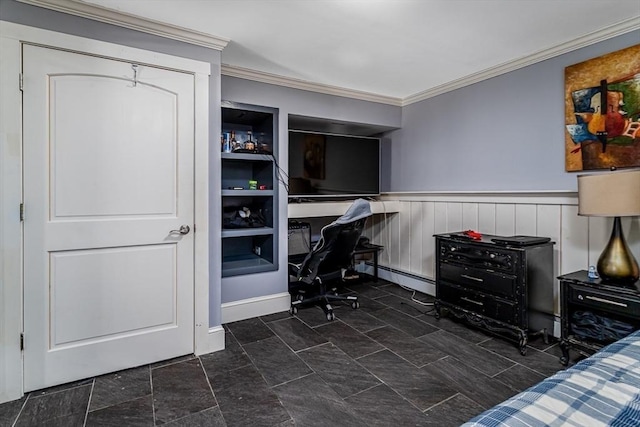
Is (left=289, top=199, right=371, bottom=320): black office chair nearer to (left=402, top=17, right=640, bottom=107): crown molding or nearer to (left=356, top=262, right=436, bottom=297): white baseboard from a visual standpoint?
(left=356, top=262, right=436, bottom=297): white baseboard

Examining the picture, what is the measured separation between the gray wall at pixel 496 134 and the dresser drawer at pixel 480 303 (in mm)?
1020

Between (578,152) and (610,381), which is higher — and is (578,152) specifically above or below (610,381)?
above

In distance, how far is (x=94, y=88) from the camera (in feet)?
6.70

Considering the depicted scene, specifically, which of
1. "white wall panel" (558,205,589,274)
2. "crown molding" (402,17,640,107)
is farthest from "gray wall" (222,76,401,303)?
"white wall panel" (558,205,589,274)

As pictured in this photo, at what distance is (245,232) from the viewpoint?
3102 mm

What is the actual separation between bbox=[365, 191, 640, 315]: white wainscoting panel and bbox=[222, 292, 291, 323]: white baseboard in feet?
5.38

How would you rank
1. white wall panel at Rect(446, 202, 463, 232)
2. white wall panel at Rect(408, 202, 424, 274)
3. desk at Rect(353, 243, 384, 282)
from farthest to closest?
desk at Rect(353, 243, 384, 282) → white wall panel at Rect(408, 202, 424, 274) → white wall panel at Rect(446, 202, 463, 232)

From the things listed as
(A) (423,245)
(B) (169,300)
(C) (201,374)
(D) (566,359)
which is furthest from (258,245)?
(D) (566,359)

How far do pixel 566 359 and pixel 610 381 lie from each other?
159 centimetres

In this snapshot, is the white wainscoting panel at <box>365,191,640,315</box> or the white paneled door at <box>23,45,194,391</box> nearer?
the white paneled door at <box>23,45,194,391</box>

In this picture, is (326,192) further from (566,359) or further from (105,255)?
(566,359)

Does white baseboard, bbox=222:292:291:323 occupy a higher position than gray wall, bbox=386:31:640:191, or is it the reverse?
gray wall, bbox=386:31:640:191

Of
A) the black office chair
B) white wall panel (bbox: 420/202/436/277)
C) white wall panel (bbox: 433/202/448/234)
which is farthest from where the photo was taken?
white wall panel (bbox: 420/202/436/277)

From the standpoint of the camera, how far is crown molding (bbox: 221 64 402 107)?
2.98m
